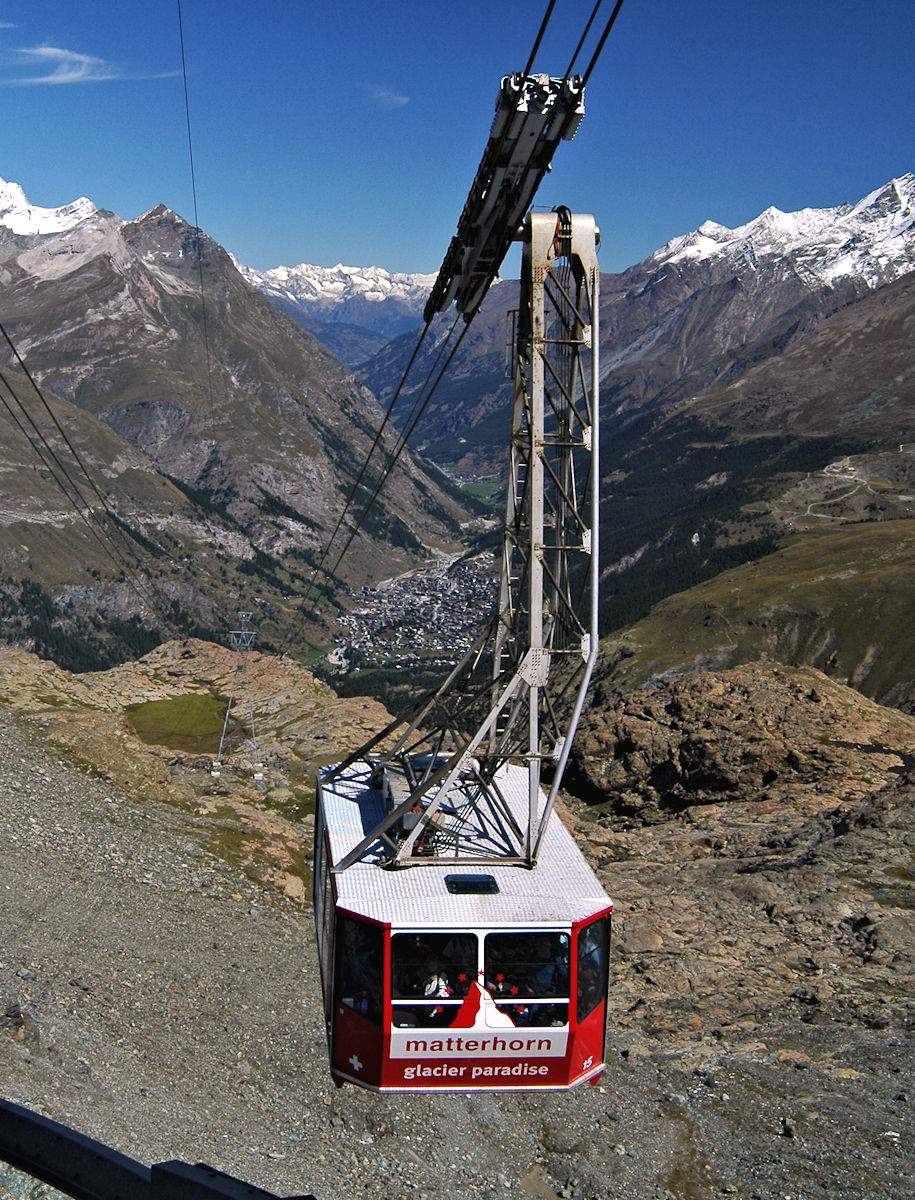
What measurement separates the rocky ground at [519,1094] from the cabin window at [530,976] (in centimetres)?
577

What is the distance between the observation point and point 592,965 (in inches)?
746

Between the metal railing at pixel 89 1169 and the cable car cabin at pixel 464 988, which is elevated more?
the metal railing at pixel 89 1169

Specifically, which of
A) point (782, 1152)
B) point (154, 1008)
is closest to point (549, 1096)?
point (782, 1152)

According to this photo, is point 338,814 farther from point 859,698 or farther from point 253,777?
point 859,698

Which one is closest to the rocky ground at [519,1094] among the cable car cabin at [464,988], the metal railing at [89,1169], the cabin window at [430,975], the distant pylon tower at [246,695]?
the metal railing at [89,1169]

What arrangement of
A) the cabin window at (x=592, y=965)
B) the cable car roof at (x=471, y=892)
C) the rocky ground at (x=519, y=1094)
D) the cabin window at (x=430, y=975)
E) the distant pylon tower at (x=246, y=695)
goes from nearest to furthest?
the cabin window at (x=430, y=975)
the cable car roof at (x=471, y=892)
the cabin window at (x=592, y=965)
the rocky ground at (x=519, y=1094)
the distant pylon tower at (x=246, y=695)

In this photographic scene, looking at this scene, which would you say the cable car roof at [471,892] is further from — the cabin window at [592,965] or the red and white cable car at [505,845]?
the cabin window at [592,965]

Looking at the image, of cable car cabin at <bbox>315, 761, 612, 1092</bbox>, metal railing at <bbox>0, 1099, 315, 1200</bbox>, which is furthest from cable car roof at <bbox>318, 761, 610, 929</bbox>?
metal railing at <bbox>0, 1099, 315, 1200</bbox>

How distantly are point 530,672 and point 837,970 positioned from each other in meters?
19.6

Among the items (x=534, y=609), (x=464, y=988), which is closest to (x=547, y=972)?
(x=464, y=988)

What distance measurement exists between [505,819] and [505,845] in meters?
1.13

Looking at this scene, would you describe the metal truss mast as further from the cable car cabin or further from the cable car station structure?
the cable car cabin

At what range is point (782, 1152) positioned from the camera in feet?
74.6

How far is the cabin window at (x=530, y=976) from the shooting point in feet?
60.0
